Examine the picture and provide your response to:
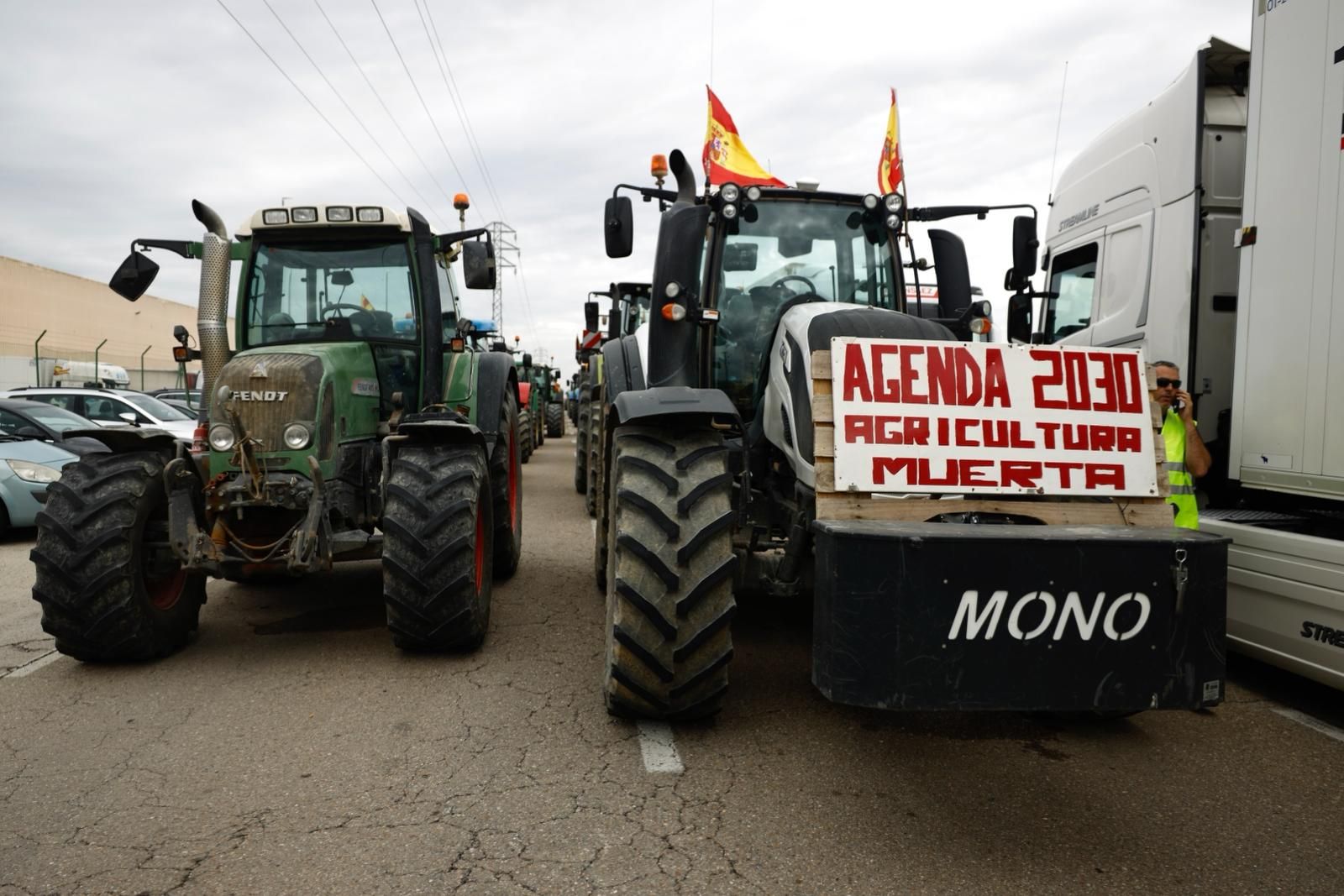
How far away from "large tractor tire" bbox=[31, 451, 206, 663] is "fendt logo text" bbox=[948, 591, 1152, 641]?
408 centimetres

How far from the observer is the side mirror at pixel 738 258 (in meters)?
5.02

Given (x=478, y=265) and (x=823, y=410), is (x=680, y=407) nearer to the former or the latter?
(x=823, y=410)

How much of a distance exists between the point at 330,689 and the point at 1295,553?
4.63 m

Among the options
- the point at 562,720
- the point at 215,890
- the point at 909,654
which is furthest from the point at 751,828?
the point at 215,890

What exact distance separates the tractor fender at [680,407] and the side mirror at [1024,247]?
2.14 m

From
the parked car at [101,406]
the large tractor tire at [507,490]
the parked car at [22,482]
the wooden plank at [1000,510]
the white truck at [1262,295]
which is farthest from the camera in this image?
the parked car at [101,406]

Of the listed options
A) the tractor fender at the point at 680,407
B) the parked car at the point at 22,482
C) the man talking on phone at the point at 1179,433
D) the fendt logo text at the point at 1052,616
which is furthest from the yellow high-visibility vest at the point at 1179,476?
the parked car at the point at 22,482

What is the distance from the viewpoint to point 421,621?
15.6 ft

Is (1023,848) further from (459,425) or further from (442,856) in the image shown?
(459,425)

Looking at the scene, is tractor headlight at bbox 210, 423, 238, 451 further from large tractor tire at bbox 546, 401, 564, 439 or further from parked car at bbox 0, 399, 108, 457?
large tractor tire at bbox 546, 401, 564, 439

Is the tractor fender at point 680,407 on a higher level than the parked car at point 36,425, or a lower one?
higher

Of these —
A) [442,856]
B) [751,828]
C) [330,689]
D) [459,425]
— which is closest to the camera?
[442,856]

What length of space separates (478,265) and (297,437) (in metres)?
1.64

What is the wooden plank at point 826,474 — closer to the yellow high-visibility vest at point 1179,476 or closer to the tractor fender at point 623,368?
the yellow high-visibility vest at point 1179,476
